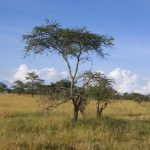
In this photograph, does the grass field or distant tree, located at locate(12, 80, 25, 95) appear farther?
distant tree, located at locate(12, 80, 25, 95)

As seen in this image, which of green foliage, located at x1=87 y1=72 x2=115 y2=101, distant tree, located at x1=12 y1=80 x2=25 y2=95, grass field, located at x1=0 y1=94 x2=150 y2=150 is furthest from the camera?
distant tree, located at x1=12 y1=80 x2=25 y2=95

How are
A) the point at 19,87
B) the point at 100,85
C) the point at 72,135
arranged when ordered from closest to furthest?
the point at 72,135
the point at 100,85
the point at 19,87

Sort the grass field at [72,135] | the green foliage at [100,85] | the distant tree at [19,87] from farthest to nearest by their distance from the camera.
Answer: the distant tree at [19,87] < the green foliage at [100,85] < the grass field at [72,135]

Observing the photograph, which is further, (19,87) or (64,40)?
(19,87)

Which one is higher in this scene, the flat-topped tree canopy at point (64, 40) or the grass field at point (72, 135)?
the flat-topped tree canopy at point (64, 40)

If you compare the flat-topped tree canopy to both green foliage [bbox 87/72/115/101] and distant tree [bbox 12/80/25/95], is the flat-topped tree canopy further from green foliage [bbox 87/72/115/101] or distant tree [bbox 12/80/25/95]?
distant tree [bbox 12/80/25/95]

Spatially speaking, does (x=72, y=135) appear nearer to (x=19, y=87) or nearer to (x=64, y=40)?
(x=64, y=40)

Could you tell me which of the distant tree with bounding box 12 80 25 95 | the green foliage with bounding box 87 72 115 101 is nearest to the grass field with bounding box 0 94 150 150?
the green foliage with bounding box 87 72 115 101

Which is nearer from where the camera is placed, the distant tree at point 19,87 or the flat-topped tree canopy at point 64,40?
the flat-topped tree canopy at point 64,40

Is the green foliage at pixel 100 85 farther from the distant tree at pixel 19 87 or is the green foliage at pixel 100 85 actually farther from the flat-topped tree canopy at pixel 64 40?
the distant tree at pixel 19 87

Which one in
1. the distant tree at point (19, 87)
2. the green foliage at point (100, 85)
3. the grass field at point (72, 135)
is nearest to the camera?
the grass field at point (72, 135)

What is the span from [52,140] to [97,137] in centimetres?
231

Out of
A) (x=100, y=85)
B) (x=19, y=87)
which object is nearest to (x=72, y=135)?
(x=100, y=85)

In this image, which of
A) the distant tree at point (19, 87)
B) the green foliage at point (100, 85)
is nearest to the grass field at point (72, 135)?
the green foliage at point (100, 85)
